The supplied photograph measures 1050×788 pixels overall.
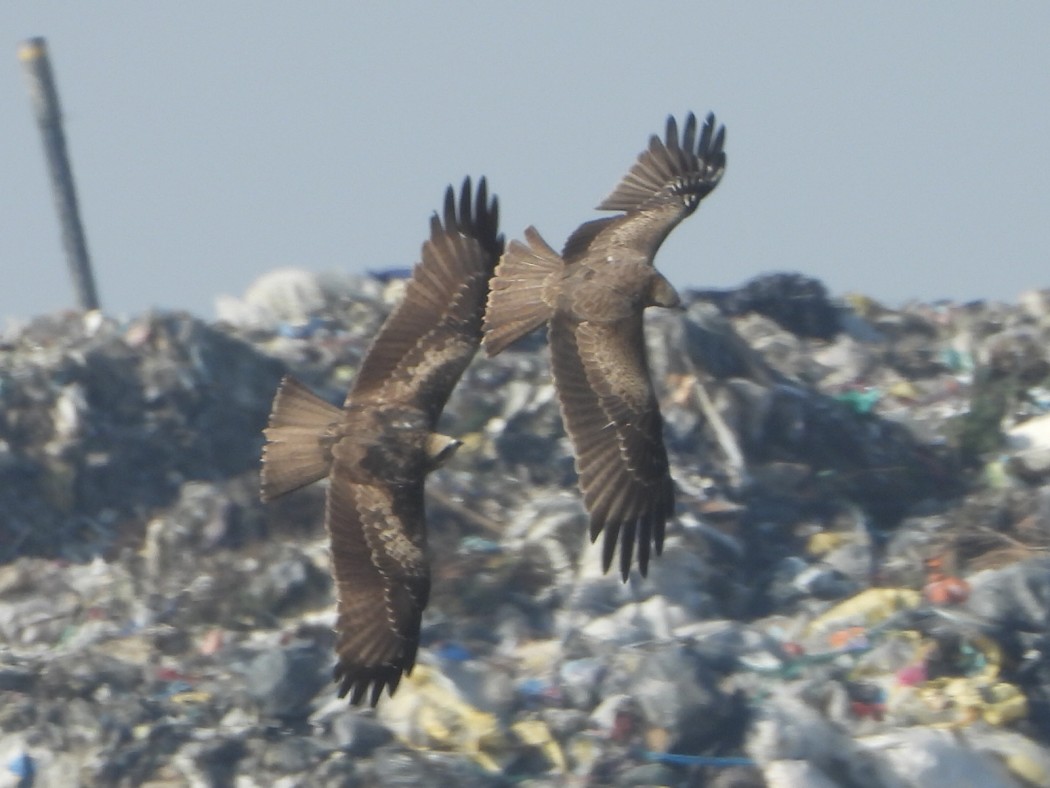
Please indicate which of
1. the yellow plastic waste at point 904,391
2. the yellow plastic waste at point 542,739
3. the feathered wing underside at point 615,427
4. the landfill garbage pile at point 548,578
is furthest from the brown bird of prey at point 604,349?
the yellow plastic waste at point 904,391

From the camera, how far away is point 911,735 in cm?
827

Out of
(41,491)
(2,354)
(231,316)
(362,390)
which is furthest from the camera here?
(231,316)

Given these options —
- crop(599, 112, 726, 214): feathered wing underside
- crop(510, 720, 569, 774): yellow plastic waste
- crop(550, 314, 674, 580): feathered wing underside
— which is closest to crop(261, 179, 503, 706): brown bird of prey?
crop(550, 314, 674, 580): feathered wing underside

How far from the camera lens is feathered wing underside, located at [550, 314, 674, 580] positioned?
6.82 meters

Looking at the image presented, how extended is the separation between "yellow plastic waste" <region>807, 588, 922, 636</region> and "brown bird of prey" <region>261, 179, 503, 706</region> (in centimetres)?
301

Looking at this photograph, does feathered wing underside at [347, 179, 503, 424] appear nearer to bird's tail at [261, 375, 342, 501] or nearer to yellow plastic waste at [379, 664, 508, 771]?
bird's tail at [261, 375, 342, 501]

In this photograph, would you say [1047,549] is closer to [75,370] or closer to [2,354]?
[75,370]

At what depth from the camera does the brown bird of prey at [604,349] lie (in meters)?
6.86

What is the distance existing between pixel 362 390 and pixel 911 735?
110 inches

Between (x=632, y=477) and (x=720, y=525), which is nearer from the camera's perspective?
(x=632, y=477)

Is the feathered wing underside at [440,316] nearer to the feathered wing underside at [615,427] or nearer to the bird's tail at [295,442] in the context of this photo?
the bird's tail at [295,442]

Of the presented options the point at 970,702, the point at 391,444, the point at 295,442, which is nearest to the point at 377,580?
the point at 391,444

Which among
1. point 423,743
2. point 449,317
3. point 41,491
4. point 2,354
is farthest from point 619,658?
point 2,354

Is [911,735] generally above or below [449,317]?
below
